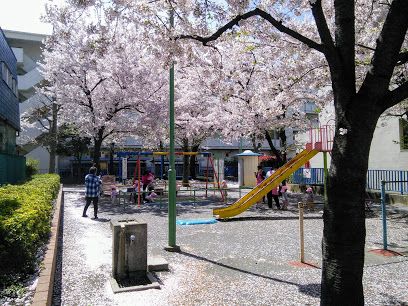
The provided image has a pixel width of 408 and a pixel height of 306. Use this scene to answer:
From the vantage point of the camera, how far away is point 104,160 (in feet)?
152

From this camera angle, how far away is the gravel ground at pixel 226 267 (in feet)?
18.3

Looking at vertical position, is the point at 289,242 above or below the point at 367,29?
below

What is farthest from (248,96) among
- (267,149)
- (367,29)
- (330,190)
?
(267,149)

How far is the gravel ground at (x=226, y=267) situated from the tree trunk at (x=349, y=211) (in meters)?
1.50

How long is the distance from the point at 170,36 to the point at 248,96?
13013 mm

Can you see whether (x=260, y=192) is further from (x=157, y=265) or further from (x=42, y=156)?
(x=42, y=156)

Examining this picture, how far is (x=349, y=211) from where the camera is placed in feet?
12.9

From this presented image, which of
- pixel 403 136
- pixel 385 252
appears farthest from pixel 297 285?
pixel 403 136

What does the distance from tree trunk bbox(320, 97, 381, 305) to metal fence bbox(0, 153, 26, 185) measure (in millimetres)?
13798

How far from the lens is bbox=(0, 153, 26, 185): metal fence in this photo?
49.2 feet

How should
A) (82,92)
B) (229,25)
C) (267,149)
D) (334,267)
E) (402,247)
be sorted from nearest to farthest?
(334,267) → (229,25) → (402,247) → (82,92) → (267,149)

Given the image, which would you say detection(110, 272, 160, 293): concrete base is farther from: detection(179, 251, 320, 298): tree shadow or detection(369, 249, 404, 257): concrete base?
detection(369, 249, 404, 257): concrete base

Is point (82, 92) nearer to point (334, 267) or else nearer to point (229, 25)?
point (229, 25)

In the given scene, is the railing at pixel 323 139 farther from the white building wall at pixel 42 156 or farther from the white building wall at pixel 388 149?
the white building wall at pixel 42 156
